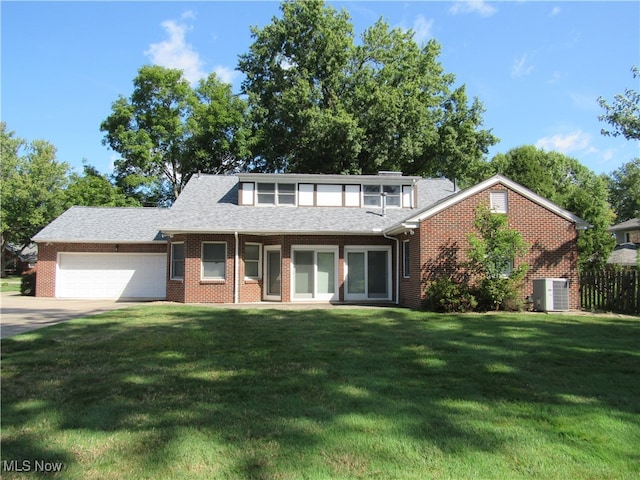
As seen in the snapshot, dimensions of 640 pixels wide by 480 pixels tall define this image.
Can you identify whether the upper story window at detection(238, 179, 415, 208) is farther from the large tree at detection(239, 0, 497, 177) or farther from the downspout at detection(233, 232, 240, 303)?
the large tree at detection(239, 0, 497, 177)

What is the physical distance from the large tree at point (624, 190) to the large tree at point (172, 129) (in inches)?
1867

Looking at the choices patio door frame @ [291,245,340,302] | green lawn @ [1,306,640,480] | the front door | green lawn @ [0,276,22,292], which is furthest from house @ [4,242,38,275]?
green lawn @ [1,306,640,480]

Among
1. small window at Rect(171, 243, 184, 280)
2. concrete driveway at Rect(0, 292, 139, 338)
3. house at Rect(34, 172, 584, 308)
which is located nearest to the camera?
concrete driveway at Rect(0, 292, 139, 338)

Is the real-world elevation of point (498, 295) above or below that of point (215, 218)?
below

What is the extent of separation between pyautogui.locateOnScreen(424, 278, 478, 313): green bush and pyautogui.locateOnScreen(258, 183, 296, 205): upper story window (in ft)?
27.7

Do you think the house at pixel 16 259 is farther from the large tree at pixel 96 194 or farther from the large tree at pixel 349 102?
the large tree at pixel 349 102

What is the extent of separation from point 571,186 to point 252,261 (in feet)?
133

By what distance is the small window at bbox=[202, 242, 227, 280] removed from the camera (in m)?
19.0

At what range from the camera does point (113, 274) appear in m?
22.3

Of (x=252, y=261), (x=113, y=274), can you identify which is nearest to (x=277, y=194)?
(x=252, y=261)

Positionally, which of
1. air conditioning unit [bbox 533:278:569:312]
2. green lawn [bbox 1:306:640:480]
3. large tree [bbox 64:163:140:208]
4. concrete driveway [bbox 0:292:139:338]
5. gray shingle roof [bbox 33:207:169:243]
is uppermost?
large tree [bbox 64:163:140:208]

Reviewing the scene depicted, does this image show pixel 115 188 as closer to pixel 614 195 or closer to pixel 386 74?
pixel 386 74

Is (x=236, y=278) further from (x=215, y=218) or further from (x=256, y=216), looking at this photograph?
(x=256, y=216)

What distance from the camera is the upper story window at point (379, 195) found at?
22.2 metres
